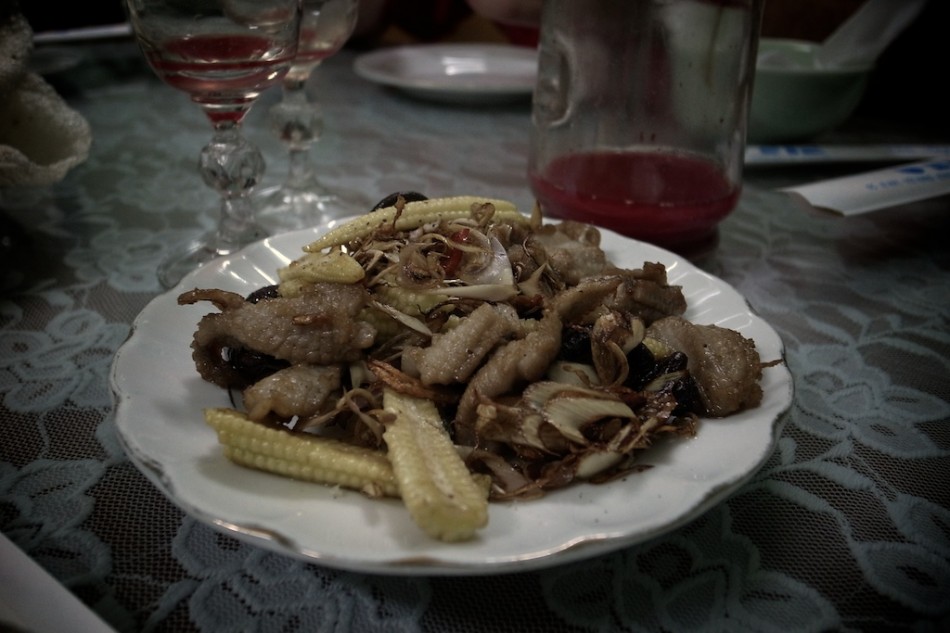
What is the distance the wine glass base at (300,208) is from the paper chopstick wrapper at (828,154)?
121 centimetres

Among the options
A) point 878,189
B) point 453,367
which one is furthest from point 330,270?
point 878,189

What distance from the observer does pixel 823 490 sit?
956mm

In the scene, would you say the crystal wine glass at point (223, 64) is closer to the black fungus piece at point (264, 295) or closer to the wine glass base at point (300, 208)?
the wine glass base at point (300, 208)

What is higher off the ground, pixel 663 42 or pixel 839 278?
pixel 663 42

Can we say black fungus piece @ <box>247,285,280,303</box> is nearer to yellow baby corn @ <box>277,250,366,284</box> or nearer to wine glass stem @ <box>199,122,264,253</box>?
yellow baby corn @ <box>277,250,366,284</box>

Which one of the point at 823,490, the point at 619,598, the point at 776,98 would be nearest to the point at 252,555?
the point at 619,598

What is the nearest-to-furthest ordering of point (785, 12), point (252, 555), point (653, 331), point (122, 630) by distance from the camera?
point (122, 630), point (252, 555), point (653, 331), point (785, 12)

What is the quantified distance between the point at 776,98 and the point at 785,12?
1.18 metres

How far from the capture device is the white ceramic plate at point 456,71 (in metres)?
2.56

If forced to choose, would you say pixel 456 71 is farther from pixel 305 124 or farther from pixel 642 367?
pixel 642 367

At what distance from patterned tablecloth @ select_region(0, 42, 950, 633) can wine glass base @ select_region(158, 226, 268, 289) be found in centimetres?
4

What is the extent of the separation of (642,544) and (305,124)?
1444 mm

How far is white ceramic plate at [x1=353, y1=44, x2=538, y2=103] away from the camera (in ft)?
8.40

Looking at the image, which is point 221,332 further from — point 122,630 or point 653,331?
point 653,331
